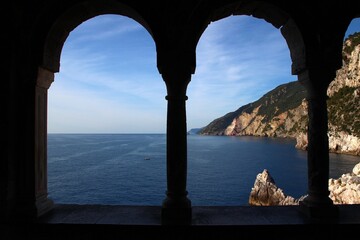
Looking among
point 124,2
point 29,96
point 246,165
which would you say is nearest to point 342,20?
point 124,2

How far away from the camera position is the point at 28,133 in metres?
5.26

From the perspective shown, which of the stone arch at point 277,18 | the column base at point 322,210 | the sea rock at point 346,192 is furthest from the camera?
the sea rock at point 346,192

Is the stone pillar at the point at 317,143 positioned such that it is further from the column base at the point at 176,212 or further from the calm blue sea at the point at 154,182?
the calm blue sea at the point at 154,182

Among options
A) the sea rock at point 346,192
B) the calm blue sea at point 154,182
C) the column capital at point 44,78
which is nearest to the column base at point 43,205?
the column capital at point 44,78

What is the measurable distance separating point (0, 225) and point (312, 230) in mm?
5329

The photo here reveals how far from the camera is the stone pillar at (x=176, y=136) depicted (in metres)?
5.16

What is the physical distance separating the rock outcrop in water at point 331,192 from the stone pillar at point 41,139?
20738 millimetres

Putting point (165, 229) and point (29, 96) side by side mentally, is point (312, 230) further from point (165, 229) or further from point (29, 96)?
point (29, 96)

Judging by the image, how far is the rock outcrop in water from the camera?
23.3 meters

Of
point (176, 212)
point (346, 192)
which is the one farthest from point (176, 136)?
point (346, 192)

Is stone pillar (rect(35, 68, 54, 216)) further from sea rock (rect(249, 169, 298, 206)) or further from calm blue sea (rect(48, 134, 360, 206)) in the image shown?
calm blue sea (rect(48, 134, 360, 206))

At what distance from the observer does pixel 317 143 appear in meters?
5.35

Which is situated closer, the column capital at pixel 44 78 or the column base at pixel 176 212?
the column base at pixel 176 212

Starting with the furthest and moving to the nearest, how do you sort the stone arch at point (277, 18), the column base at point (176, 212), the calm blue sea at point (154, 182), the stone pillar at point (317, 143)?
the calm blue sea at point (154, 182), the stone arch at point (277, 18), the stone pillar at point (317, 143), the column base at point (176, 212)
